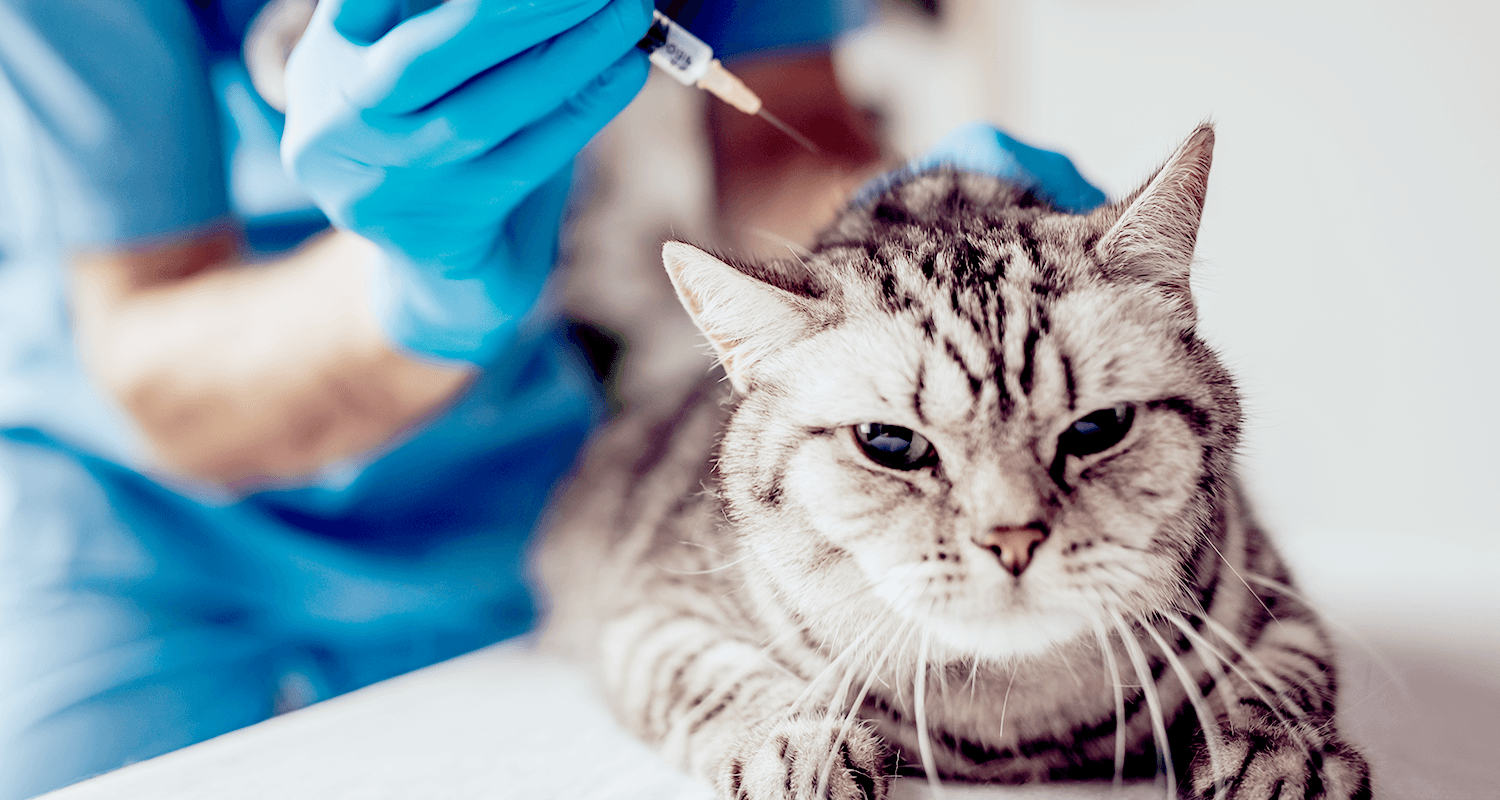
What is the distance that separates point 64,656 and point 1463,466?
7.53 feet

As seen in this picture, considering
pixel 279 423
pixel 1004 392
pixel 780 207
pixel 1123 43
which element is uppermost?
pixel 1123 43

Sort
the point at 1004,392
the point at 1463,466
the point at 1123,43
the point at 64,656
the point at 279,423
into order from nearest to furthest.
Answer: the point at 1004,392
the point at 64,656
the point at 279,423
the point at 1463,466
the point at 1123,43

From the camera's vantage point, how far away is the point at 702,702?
0.76m

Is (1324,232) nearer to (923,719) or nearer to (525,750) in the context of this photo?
(923,719)

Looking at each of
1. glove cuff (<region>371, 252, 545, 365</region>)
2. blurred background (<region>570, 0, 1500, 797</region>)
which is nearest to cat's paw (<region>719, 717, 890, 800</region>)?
glove cuff (<region>371, 252, 545, 365</region>)

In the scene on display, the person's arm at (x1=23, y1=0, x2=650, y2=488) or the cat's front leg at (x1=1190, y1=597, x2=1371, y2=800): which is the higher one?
the person's arm at (x1=23, y1=0, x2=650, y2=488)

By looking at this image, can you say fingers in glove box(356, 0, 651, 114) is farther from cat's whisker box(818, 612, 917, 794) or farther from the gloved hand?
cat's whisker box(818, 612, 917, 794)

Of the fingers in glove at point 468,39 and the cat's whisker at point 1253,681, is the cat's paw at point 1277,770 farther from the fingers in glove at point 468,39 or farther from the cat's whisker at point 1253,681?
the fingers in glove at point 468,39

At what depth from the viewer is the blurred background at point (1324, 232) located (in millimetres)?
1477

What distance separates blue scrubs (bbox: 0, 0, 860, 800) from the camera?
0.92 metres

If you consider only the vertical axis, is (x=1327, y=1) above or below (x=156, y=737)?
above

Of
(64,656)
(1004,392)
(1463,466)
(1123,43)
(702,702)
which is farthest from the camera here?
(1123,43)

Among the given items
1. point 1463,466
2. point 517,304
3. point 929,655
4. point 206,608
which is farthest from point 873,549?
point 1463,466

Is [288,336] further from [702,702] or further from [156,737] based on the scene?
[702,702]
